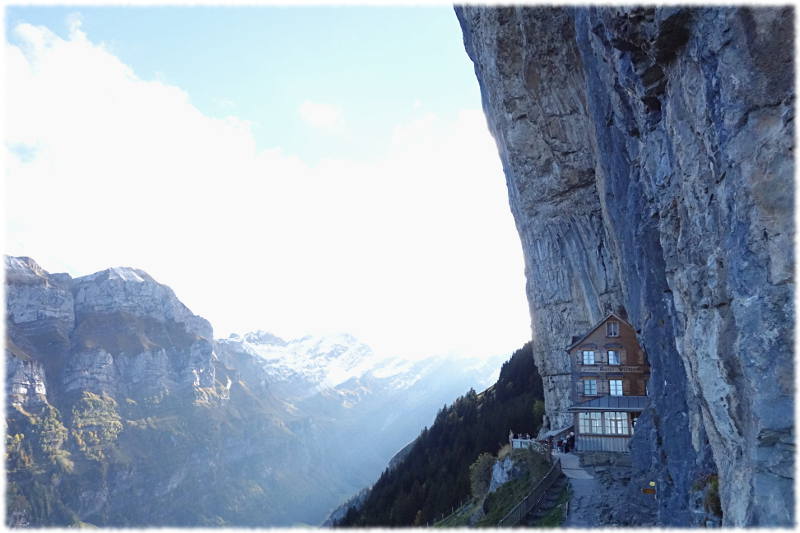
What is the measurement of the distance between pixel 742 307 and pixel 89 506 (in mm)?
228052

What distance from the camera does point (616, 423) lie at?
34.4 meters

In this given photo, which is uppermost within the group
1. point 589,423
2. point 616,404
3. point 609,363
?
point 609,363

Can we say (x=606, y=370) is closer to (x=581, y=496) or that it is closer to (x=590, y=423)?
(x=590, y=423)

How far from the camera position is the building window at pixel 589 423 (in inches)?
1383

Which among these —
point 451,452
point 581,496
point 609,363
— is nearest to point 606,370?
point 609,363

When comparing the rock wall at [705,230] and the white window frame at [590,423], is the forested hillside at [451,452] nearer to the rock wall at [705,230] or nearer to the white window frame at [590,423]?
the white window frame at [590,423]

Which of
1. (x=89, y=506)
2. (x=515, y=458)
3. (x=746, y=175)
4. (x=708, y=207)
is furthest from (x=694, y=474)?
(x=89, y=506)

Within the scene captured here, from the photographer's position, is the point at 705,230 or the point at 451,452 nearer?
the point at 705,230

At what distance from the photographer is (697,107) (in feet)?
48.0

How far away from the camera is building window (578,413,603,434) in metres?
35.1

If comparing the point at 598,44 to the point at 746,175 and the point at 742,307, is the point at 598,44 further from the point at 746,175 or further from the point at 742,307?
the point at 742,307

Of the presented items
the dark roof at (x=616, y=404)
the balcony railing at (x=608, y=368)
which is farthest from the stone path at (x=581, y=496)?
the balcony railing at (x=608, y=368)

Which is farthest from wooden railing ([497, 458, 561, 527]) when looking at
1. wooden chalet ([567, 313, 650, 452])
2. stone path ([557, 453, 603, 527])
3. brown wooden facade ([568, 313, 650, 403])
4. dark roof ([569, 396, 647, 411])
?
brown wooden facade ([568, 313, 650, 403])

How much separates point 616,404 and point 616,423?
165 cm
